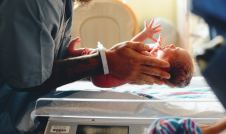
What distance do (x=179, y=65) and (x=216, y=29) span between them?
30.4 inches

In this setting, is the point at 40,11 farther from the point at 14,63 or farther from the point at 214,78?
the point at 214,78

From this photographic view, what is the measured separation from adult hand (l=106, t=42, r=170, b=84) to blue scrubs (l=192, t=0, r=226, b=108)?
0.64 meters

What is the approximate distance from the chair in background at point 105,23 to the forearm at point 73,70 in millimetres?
1158

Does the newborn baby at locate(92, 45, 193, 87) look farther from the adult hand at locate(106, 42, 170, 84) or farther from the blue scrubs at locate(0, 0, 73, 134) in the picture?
the blue scrubs at locate(0, 0, 73, 134)

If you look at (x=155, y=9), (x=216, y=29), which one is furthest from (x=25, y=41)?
(x=155, y=9)

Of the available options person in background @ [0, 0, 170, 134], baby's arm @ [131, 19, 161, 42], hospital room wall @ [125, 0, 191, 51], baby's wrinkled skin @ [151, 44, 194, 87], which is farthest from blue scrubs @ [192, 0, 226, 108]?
hospital room wall @ [125, 0, 191, 51]

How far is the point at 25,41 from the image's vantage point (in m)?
1.00

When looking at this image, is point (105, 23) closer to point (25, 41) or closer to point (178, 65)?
point (178, 65)

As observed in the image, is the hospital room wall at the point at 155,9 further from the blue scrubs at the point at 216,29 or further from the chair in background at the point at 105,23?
the blue scrubs at the point at 216,29

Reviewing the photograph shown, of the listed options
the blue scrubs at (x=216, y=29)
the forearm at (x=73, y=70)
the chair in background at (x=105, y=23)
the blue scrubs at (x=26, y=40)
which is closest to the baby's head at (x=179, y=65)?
the forearm at (x=73, y=70)

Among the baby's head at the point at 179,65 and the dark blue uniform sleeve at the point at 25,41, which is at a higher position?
the dark blue uniform sleeve at the point at 25,41

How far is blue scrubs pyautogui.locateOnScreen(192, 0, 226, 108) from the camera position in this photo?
44 centimetres

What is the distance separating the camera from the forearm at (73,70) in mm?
1143

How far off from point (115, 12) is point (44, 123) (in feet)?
4.22
